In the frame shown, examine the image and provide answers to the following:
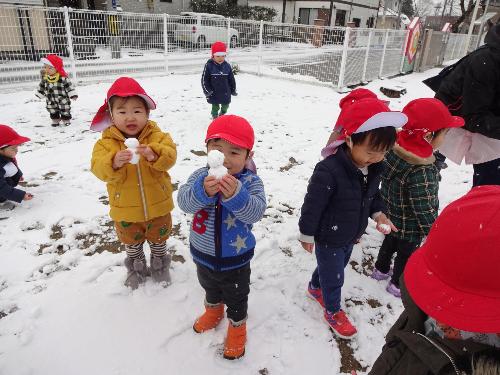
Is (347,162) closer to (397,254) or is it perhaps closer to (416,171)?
(416,171)

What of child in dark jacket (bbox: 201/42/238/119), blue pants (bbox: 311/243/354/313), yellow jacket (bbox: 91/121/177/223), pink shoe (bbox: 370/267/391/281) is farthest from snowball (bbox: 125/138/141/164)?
child in dark jacket (bbox: 201/42/238/119)

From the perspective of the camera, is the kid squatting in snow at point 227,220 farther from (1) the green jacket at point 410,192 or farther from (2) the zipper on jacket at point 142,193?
(1) the green jacket at point 410,192

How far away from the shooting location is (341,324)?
2.44 m

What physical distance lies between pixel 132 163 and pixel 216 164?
0.72 meters

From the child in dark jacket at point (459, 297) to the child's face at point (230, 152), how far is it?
A: 100 centimetres

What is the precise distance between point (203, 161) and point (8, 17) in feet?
22.4

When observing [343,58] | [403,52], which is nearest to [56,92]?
[343,58]

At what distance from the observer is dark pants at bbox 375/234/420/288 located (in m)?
2.68

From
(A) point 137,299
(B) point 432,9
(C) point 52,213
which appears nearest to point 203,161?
(C) point 52,213

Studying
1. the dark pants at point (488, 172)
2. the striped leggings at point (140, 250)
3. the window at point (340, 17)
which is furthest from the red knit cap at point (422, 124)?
the window at point (340, 17)

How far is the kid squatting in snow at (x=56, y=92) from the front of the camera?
611cm

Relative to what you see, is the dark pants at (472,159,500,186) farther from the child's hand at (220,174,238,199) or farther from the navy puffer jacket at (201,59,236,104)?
the navy puffer jacket at (201,59,236,104)

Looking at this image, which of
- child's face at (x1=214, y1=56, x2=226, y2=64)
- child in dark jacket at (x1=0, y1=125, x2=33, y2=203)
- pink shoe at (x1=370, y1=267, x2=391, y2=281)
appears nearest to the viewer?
pink shoe at (x1=370, y1=267, x2=391, y2=281)

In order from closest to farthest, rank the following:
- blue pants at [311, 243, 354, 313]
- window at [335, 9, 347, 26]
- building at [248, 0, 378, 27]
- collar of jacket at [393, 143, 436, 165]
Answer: blue pants at [311, 243, 354, 313] → collar of jacket at [393, 143, 436, 165] → building at [248, 0, 378, 27] → window at [335, 9, 347, 26]
